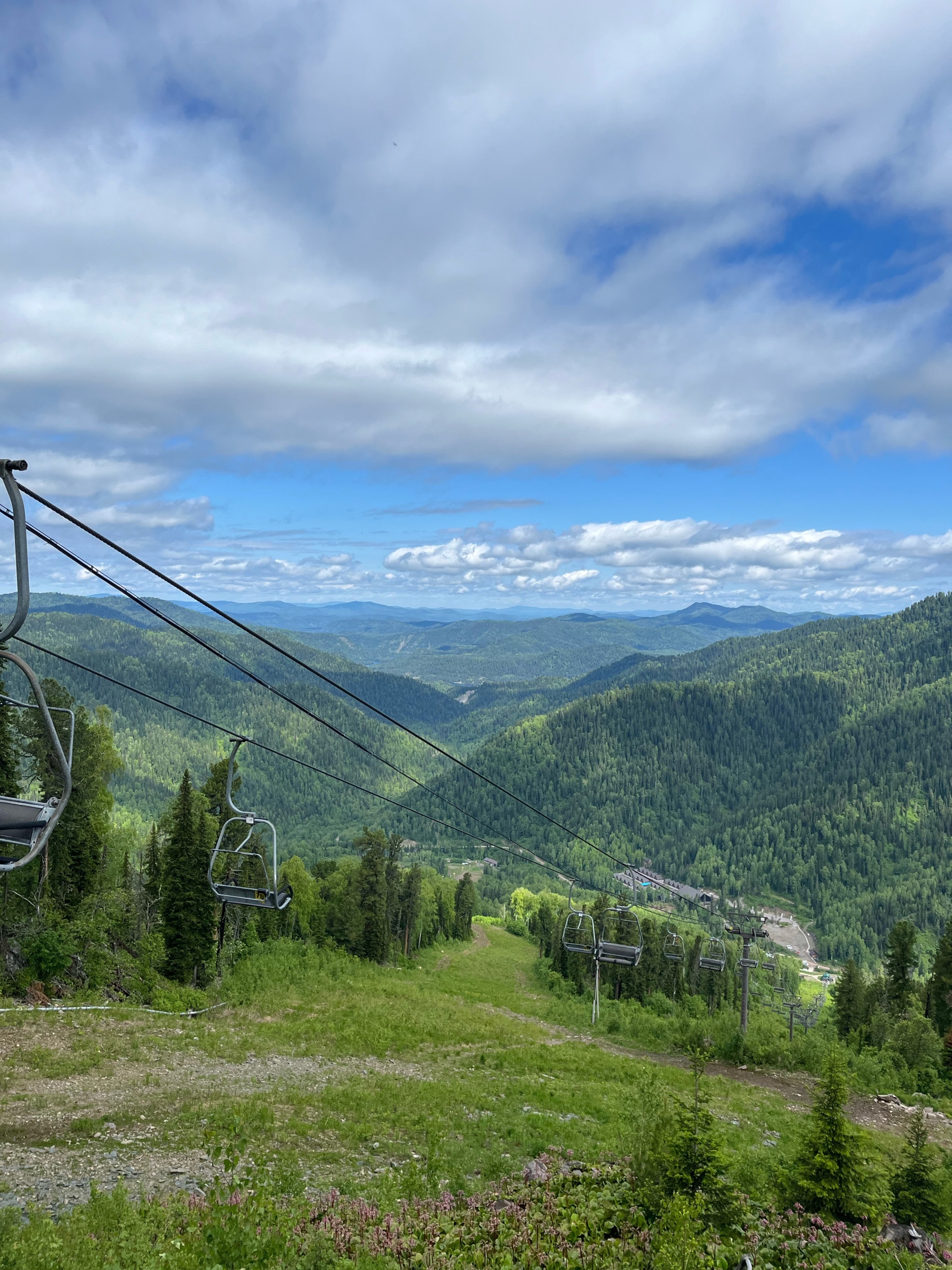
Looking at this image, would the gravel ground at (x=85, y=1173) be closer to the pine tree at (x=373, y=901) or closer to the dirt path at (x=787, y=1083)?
the dirt path at (x=787, y=1083)

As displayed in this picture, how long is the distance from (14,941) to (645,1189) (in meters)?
30.4

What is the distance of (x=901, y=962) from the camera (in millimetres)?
56906

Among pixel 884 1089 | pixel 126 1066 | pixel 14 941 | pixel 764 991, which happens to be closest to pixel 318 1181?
pixel 126 1066

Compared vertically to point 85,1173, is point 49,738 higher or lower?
higher

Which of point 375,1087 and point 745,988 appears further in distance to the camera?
point 745,988

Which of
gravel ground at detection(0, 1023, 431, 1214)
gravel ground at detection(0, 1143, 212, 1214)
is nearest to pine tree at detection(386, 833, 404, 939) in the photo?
gravel ground at detection(0, 1023, 431, 1214)

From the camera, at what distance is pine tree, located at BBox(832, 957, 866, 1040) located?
55.1 meters

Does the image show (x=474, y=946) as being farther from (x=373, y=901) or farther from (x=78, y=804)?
(x=78, y=804)

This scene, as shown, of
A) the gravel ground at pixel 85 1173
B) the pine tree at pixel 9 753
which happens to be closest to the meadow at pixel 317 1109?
the gravel ground at pixel 85 1173

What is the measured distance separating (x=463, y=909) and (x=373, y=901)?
46796mm

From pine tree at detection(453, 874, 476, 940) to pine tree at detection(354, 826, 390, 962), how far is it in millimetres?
43044

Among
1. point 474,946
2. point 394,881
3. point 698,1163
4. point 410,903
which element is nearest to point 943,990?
point 394,881

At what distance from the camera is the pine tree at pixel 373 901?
178 ft

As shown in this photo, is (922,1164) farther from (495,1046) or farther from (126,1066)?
(126,1066)
